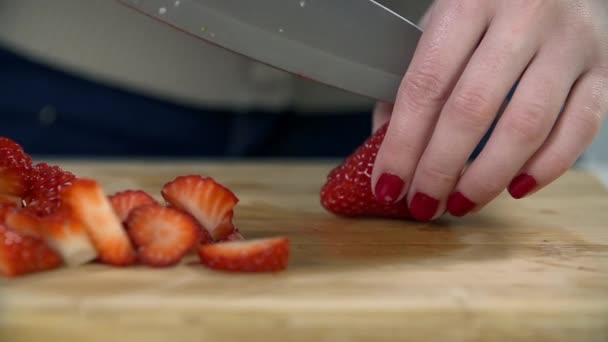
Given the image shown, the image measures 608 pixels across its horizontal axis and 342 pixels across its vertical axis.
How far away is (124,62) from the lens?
1.55m

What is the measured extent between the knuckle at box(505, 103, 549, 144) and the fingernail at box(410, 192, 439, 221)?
132 millimetres

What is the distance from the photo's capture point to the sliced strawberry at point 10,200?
3.35 feet

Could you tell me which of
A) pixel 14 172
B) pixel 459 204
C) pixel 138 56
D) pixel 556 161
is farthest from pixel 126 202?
pixel 138 56

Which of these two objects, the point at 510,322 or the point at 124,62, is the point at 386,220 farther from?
the point at 124,62

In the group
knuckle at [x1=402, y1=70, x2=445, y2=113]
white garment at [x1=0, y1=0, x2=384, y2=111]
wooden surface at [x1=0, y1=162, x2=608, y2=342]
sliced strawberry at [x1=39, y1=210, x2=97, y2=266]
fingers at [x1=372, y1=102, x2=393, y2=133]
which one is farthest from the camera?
white garment at [x1=0, y1=0, x2=384, y2=111]

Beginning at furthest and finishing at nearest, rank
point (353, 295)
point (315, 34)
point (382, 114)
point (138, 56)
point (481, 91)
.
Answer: point (138, 56)
point (382, 114)
point (315, 34)
point (481, 91)
point (353, 295)

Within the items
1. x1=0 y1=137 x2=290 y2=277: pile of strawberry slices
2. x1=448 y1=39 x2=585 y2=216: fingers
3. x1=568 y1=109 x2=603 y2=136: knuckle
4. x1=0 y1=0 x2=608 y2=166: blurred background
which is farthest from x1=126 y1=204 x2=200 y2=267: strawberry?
x1=0 y1=0 x2=608 y2=166: blurred background

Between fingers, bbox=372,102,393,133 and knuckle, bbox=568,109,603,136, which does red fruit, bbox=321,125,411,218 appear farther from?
knuckle, bbox=568,109,603,136

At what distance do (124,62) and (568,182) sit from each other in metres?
0.80

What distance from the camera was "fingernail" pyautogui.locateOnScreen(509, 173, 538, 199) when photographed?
1050 millimetres

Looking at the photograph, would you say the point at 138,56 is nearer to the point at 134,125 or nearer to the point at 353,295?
the point at 134,125

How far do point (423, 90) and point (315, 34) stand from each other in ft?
0.55

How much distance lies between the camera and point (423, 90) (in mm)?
1004

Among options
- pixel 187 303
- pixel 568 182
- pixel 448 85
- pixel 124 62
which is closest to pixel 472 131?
pixel 448 85
